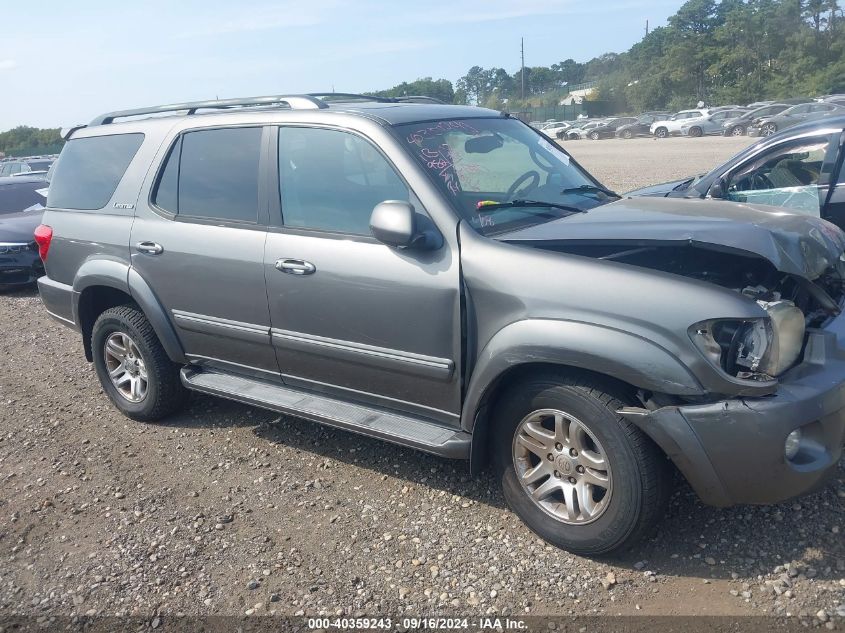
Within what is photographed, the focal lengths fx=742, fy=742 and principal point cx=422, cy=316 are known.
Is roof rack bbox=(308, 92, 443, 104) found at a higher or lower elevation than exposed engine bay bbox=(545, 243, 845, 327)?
higher

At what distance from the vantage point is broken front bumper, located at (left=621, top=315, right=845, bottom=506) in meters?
2.79

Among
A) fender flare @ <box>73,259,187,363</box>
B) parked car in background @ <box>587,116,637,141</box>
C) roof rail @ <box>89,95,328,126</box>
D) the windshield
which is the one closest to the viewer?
the windshield

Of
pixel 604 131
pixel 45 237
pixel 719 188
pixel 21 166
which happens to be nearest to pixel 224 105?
pixel 45 237

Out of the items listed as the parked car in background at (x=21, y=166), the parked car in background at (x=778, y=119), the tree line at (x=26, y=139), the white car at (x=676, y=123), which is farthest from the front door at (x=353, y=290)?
the tree line at (x=26, y=139)

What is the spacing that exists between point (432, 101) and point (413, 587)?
3.10 m

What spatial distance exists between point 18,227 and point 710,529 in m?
9.72

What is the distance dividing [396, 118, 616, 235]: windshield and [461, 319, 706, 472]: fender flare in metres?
0.60

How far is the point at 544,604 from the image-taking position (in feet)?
9.88

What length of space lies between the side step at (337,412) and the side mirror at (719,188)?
390 centimetres

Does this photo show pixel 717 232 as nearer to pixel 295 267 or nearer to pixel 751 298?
pixel 751 298

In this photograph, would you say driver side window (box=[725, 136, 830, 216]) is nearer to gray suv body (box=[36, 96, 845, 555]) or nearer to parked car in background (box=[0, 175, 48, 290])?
gray suv body (box=[36, 96, 845, 555])

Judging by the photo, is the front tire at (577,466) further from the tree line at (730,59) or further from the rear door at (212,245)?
the tree line at (730,59)

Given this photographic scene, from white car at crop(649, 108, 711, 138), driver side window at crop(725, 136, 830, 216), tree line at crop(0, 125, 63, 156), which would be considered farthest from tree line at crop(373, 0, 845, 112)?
driver side window at crop(725, 136, 830, 216)

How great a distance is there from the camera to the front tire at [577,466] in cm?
304
